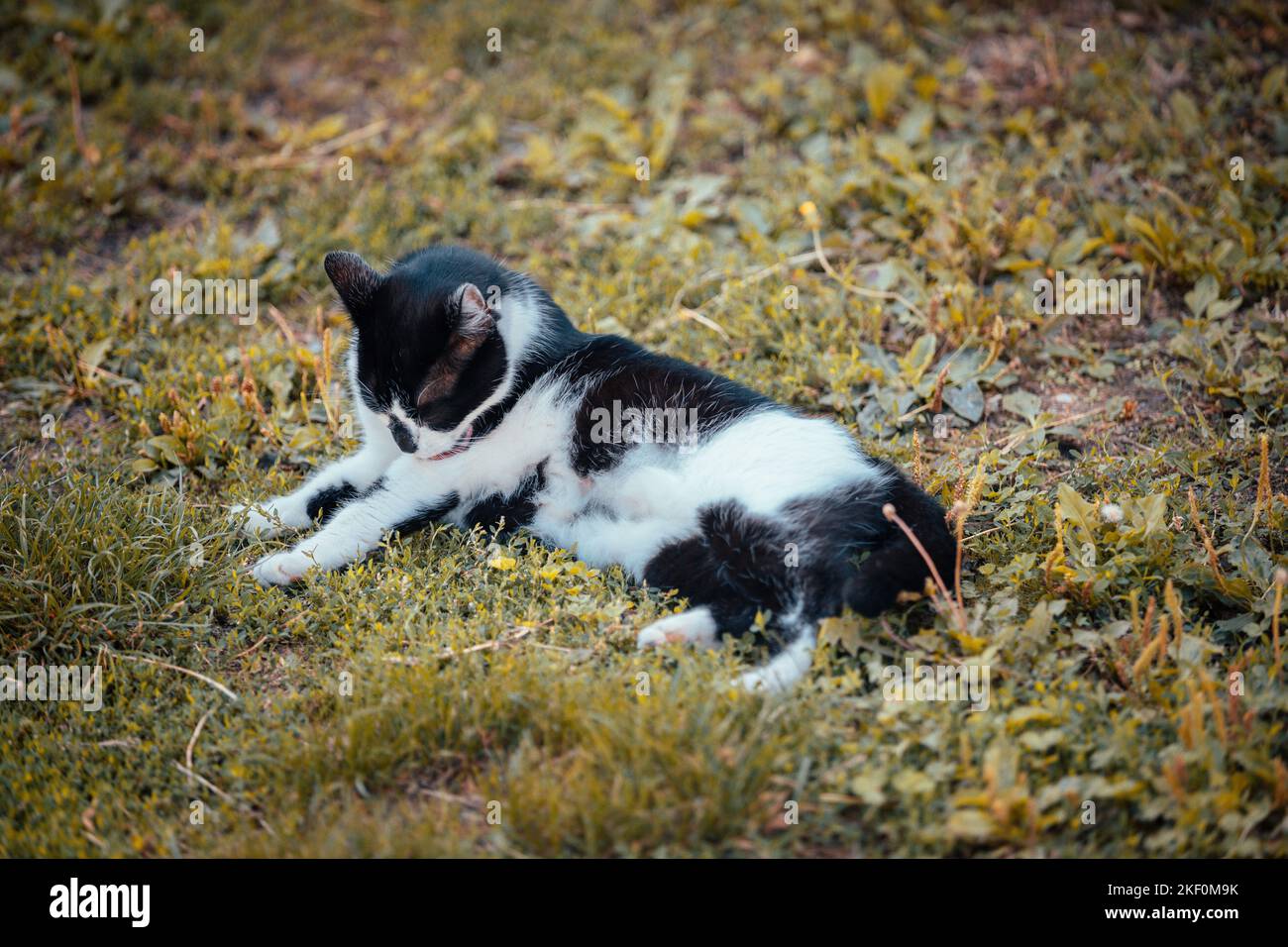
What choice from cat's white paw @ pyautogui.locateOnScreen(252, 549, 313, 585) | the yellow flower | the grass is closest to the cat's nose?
the grass

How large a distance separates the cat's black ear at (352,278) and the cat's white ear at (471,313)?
0.35m

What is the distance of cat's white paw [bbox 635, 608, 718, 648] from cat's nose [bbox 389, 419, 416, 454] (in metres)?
1.04

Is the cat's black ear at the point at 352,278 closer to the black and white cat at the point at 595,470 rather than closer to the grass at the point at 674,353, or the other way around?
the black and white cat at the point at 595,470

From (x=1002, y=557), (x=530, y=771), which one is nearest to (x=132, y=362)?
(x=530, y=771)

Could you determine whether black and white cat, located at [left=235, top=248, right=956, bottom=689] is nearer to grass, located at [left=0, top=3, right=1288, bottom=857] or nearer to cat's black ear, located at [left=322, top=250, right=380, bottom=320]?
cat's black ear, located at [left=322, top=250, right=380, bottom=320]

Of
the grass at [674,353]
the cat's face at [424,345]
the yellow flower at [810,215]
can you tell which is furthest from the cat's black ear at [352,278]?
the yellow flower at [810,215]

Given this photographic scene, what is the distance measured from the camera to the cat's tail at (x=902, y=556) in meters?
2.93

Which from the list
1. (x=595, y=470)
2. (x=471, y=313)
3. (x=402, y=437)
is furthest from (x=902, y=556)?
(x=402, y=437)

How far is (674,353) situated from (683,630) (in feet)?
6.30

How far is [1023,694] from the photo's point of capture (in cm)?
Answer: 287

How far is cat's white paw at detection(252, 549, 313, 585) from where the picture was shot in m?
3.46

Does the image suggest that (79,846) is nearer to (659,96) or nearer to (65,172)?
(65,172)

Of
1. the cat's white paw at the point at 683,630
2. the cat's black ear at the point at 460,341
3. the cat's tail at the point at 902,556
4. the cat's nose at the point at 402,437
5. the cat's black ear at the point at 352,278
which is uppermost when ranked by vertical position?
the cat's black ear at the point at 352,278
